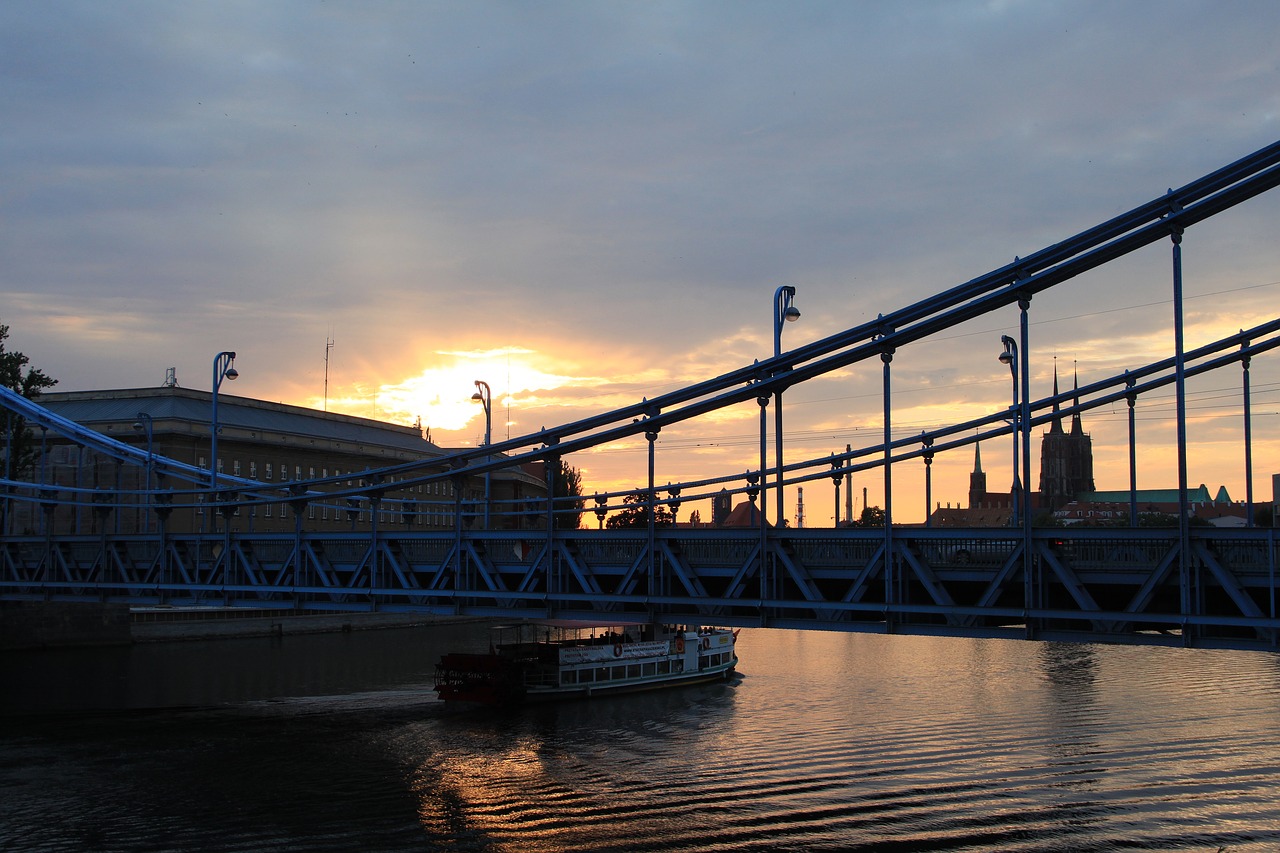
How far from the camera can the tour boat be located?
162 feet

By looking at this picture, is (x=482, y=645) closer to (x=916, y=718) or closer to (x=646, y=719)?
(x=646, y=719)

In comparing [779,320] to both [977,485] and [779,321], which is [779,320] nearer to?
[779,321]

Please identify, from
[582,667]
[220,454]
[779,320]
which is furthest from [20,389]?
[779,320]

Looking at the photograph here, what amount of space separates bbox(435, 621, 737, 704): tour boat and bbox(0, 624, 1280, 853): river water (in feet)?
4.06

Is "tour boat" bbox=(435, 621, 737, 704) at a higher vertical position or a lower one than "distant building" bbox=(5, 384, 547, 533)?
lower

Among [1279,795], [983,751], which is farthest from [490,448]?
→ [1279,795]

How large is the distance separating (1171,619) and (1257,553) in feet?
6.87

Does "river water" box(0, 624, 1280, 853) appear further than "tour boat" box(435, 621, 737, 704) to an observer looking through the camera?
No

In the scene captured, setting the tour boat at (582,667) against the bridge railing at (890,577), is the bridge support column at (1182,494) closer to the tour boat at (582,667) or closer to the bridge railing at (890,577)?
the bridge railing at (890,577)

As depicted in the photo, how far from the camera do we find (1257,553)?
2141 cm

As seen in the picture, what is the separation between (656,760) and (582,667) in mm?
14940

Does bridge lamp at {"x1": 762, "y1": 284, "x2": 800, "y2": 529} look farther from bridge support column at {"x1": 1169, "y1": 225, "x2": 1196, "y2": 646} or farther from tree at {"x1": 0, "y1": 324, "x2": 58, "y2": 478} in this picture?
tree at {"x1": 0, "y1": 324, "x2": 58, "y2": 478}

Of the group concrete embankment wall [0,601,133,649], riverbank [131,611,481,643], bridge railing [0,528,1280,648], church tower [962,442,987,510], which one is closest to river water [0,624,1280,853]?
concrete embankment wall [0,601,133,649]

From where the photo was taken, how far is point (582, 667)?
52.5 m
